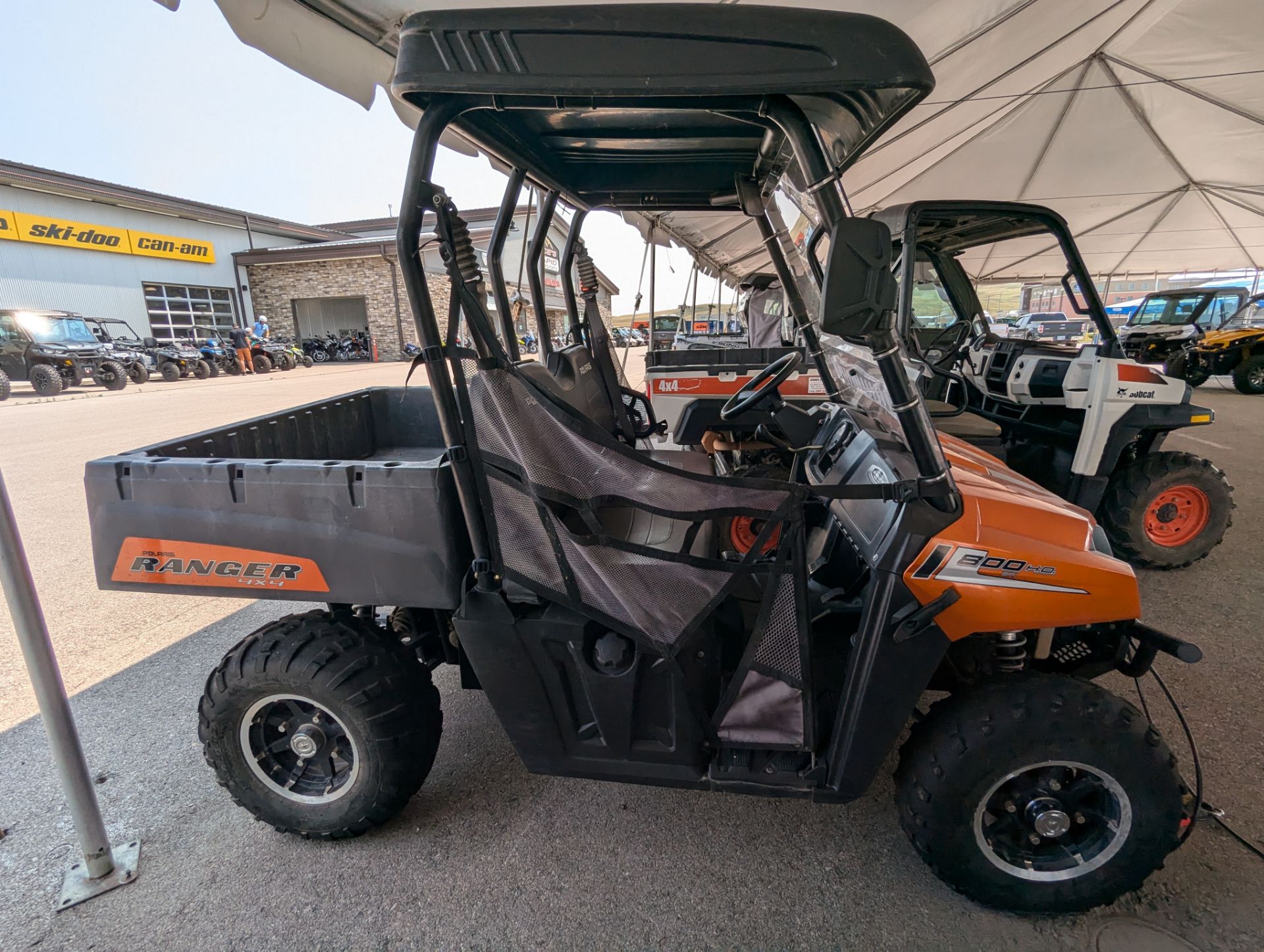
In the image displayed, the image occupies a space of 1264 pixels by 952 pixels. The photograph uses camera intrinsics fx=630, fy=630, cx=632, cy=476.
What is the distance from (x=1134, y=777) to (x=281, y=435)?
3256 mm

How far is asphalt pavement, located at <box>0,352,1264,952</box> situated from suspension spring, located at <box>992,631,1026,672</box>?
691mm

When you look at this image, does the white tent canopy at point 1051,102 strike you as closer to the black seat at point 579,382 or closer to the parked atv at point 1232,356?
the black seat at point 579,382

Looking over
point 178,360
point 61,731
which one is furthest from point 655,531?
point 178,360

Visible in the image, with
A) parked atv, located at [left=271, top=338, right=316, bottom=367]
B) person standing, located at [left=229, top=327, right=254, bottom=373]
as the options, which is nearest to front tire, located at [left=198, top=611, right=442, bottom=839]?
person standing, located at [left=229, top=327, right=254, bottom=373]

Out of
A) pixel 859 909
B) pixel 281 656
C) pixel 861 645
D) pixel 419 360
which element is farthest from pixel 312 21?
pixel 859 909

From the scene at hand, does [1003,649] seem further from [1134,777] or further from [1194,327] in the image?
[1194,327]

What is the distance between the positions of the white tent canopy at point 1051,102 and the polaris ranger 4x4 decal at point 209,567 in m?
1.85

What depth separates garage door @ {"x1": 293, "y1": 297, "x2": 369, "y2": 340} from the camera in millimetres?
32062

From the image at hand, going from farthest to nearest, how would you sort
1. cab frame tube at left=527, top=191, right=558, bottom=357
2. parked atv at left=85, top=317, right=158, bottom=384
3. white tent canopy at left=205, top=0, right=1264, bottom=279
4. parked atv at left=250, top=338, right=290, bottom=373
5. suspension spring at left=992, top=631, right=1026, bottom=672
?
parked atv at left=250, top=338, right=290, bottom=373
parked atv at left=85, top=317, right=158, bottom=384
cab frame tube at left=527, top=191, right=558, bottom=357
white tent canopy at left=205, top=0, right=1264, bottom=279
suspension spring at left=992, top=631, right=1026, bottom=672

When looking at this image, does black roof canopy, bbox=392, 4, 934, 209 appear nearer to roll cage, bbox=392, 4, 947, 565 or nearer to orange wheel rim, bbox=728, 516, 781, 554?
roll cage, bbox=392, 4, 947, 565

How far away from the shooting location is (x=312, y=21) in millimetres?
2557

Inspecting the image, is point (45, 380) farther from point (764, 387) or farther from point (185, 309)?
point (764, 387)

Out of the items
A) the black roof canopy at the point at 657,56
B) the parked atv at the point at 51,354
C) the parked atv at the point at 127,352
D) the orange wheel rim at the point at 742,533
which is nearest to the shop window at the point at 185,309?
the parked atv at the point at 127,352

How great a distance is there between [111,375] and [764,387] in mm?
18682
